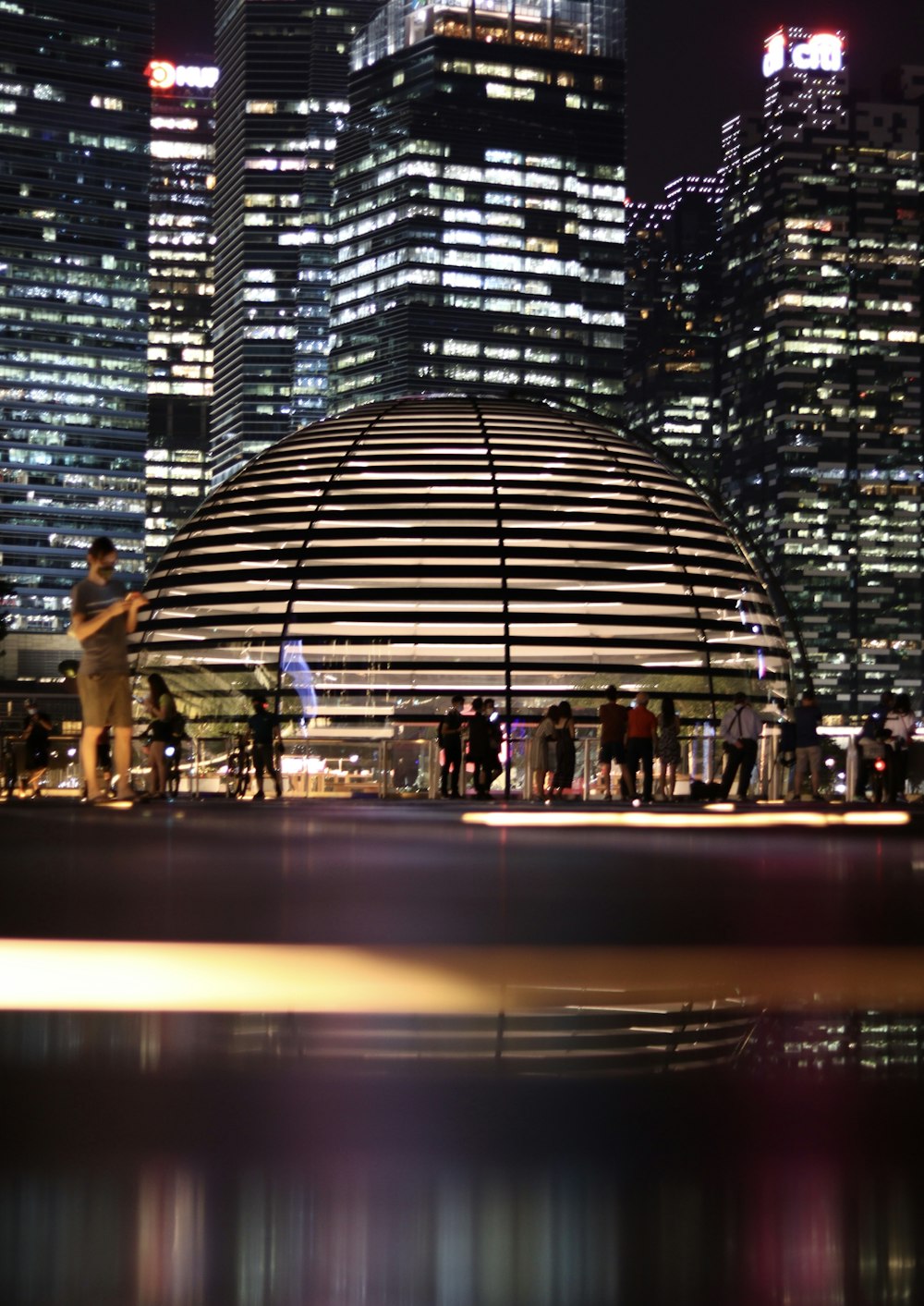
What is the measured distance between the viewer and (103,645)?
12781mm

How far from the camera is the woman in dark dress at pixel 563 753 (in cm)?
2858

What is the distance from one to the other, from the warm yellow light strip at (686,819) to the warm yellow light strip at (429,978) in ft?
33.6

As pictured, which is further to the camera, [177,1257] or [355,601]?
[355,601]

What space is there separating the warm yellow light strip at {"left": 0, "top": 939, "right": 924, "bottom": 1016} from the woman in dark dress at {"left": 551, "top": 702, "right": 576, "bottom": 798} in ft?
71.0

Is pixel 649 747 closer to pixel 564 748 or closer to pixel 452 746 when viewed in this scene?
pixel 564 748

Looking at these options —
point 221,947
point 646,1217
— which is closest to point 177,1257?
point 646,1217

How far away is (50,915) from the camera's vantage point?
24.0 feet

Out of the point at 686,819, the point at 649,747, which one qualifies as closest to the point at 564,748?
the point at 649,747

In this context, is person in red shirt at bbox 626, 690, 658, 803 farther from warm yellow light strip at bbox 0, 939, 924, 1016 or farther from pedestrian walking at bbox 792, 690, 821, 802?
warm yellow light strip at bbox 0, 939, 924, 1016

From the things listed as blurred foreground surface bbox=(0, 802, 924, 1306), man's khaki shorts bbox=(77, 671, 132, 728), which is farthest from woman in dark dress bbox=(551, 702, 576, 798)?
blurred foreground surface bbox=(0, 802, 924, 1306)

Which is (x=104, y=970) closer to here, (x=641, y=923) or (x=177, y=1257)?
(x=641, y=923)

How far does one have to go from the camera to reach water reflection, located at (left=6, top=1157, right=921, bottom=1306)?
9.41 feet

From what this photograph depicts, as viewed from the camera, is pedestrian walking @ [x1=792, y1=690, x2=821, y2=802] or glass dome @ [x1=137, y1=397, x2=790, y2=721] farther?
glass dome @ [x1=137, y1=397, x2=790, y2=721]

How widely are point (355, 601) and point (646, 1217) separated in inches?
1947
